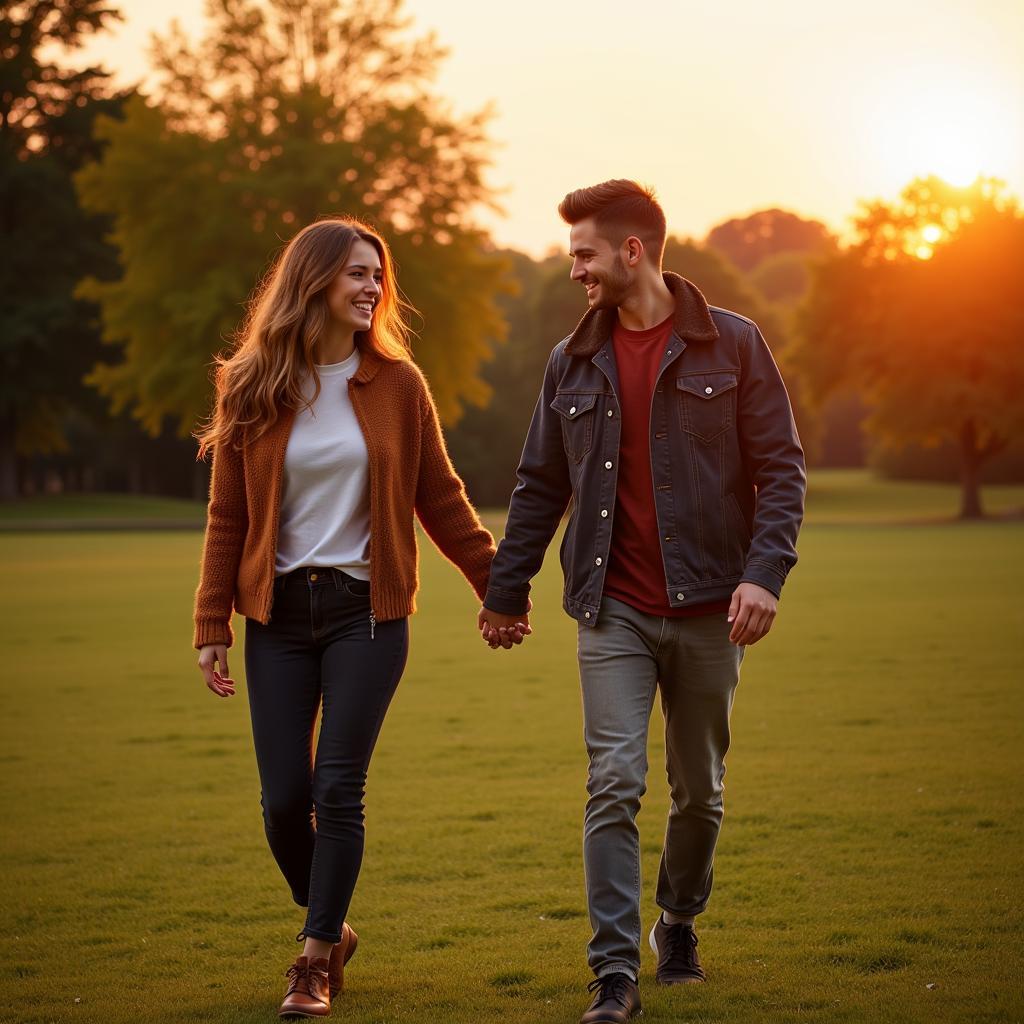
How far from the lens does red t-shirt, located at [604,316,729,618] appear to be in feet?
15.0

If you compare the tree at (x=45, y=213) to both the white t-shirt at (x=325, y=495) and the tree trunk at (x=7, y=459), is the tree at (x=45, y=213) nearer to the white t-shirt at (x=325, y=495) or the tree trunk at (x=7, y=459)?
the tree trunk at (x=7, y=459)

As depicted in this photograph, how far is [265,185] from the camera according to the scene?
42.2 m

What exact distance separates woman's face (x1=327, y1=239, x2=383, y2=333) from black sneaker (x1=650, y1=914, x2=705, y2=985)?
84.4 inches

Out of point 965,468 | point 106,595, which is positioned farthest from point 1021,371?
point 106,595

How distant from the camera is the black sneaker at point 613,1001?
4.15 m

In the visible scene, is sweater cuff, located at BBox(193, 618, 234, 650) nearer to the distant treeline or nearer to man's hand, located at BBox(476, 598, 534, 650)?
man's hand, located at BBox(476, 598, 534, 650)

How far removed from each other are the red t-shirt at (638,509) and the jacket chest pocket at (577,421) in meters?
0.10

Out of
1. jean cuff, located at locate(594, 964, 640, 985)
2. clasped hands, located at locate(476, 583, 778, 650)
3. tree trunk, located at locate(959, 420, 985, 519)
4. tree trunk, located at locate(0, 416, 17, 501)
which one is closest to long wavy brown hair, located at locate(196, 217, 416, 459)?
clasped hands, located at locate(476, 583, 778, 650)

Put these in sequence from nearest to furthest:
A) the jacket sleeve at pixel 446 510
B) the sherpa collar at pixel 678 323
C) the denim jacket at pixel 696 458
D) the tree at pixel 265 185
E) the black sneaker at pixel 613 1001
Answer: the black sneaker at pixel 613 1001
the denim jacket at pixel 696 458
the sherpa collar at pixel 678 323
the jacket sleeve at pixel 446 510
the tree at pixel 265 185

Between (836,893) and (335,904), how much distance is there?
2.18 metres

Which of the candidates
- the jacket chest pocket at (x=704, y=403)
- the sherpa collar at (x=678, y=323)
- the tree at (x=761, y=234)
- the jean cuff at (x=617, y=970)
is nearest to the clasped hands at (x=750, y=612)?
the jacket chest pocket at (x=704, y=403)

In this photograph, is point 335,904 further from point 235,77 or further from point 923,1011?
point 235,77

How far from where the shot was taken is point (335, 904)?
4473 mm

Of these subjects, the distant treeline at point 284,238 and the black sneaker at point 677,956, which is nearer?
the black sneaker at point 677,956
